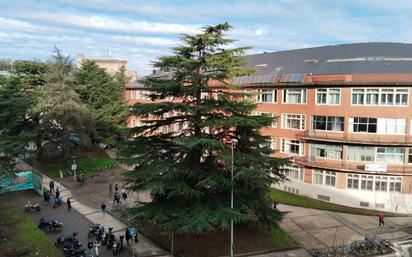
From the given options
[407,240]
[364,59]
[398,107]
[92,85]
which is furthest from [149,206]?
[92,85]

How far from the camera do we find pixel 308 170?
38.6 meters

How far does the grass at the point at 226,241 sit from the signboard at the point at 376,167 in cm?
1176

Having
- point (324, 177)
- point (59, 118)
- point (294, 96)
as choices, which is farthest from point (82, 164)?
point (324, 177)

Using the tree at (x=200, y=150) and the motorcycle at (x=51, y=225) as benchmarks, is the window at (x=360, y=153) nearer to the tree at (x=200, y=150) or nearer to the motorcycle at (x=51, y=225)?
the tree at (x=200, y=150)

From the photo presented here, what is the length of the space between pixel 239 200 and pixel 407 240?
14.0m

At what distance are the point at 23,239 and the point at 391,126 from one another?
30793 mm

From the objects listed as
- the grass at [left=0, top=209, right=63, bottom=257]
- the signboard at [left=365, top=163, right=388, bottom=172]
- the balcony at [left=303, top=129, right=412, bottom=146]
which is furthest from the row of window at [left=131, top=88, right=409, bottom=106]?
the grass at [left=0, top=209, right=63, bottom=257]

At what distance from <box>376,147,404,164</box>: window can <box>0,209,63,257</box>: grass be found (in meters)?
27.7

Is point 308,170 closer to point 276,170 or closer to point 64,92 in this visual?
point 276,170

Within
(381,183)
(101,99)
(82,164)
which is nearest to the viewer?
(381,183)

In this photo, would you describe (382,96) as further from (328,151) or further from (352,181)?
(352,181)

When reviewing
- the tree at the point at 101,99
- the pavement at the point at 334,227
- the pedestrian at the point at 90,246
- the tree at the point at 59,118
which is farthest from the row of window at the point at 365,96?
the tree at the point at 101,99

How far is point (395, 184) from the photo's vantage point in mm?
34875

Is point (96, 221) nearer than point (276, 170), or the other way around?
point (276, 170)
